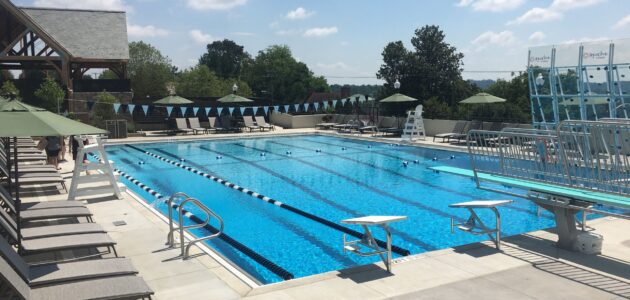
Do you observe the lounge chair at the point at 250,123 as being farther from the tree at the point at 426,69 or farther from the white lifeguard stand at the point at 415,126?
the tree at the point at 426,69

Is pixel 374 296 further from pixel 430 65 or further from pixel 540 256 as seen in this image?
pixel 430 65

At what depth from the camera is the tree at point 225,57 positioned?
3430 inches

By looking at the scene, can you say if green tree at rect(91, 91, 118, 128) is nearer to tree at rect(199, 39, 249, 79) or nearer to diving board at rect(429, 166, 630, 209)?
Answer: diving board at rect(429, 166, 630, 209)

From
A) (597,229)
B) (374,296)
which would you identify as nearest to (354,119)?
(597,229)

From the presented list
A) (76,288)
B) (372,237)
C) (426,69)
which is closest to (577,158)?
(372,237)

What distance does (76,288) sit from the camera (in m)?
4.07

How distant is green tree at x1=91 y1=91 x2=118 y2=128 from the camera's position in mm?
23625

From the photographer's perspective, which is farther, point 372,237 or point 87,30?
point 87,30

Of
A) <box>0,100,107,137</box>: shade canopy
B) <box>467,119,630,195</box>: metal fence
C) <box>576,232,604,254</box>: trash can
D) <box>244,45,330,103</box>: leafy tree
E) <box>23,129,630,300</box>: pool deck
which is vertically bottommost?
<box>23,129,630,300</box>: pool deck

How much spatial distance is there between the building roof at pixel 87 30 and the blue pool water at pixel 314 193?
27.9 ft

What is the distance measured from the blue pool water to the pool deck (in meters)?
1.24

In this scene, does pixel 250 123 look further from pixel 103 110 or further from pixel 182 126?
pixel 103 110

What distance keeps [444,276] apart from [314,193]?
22.2ft

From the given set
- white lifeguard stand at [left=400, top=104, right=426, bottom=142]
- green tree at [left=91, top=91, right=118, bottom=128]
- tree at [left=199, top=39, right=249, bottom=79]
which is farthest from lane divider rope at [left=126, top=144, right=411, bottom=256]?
tree at [left=199, top=39, right=249, bottom=79]
